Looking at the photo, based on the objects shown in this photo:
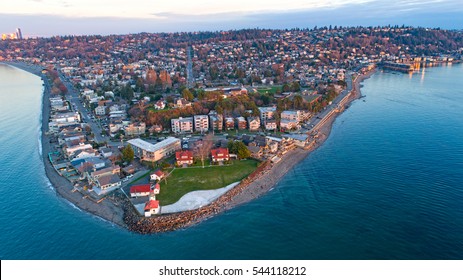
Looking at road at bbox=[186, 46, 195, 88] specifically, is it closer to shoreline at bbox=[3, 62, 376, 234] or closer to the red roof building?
shoreline at bbox=[3, 62, 376, 234]

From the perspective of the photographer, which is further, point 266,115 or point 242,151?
point 266,115

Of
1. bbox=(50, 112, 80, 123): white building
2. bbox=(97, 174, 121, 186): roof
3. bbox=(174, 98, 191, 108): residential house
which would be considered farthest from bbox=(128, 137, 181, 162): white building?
bbox=(50, 112, 80, 123): white building

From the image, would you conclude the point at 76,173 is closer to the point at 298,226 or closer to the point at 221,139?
the point at 221,139

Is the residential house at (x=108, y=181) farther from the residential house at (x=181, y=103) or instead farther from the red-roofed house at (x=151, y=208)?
the residential house at (x=181, y=103)

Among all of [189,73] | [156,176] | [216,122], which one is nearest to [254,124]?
[216,122]

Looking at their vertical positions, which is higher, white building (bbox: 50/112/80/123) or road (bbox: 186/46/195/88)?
road (bbox: 186/46/195/88)

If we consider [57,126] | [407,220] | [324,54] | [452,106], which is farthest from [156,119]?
[324,54]

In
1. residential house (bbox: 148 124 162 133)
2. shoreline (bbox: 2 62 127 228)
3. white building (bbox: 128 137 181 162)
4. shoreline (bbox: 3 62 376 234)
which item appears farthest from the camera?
residential house (bbox: 148 124 162 133)

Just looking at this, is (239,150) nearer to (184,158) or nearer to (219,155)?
(219,155)
